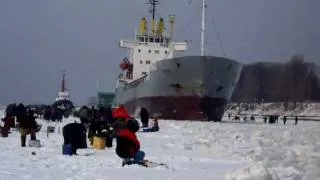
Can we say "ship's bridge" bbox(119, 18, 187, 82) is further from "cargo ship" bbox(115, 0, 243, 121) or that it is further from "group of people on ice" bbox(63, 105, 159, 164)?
"group of people on ice" bbox(63, 105, 159, 164)

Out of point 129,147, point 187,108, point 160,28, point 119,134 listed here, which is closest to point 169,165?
point 129,147

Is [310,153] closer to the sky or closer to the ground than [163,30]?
closer to the ground

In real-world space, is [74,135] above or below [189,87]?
below

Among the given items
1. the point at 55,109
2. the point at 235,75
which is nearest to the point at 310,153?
the point at 55,109

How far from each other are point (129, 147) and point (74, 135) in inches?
133

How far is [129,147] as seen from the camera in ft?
36.1

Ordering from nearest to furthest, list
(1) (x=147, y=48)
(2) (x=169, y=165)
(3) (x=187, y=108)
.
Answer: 1. (2) (x=169, y=165)
2. (3) (x=187, y=108)
3. (1) (x=147, y=48)

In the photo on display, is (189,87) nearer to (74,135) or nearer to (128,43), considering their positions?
(128,43)

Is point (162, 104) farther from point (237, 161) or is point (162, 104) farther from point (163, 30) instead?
point (237, 161)

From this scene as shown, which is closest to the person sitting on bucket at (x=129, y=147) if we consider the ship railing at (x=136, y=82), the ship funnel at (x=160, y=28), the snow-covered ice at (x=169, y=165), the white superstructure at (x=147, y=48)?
the snow-covered ice at (x=169, y=165)

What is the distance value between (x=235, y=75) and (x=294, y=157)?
3725cm

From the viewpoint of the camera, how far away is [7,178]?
8.23 meters

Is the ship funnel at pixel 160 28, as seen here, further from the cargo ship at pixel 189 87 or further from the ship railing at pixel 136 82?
the cargo ship at pixel 189 87

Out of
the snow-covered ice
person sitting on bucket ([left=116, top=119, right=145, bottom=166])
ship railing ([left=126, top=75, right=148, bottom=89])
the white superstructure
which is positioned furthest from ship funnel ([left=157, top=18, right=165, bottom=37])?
person sitting on bucket ([left=116, top=119, right=145, bottom=166])
